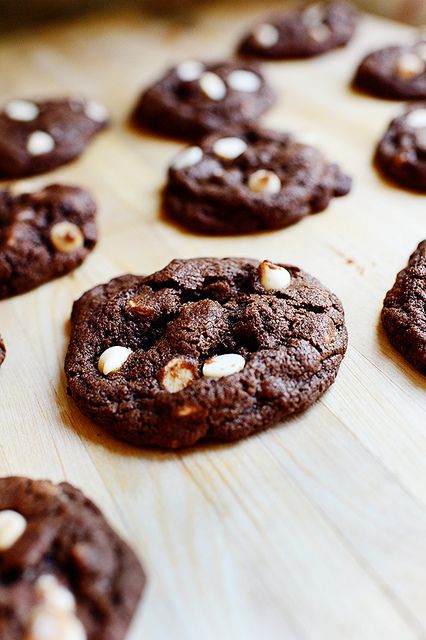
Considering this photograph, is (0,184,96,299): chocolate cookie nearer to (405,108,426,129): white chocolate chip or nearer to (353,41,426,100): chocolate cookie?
(405,108,426,129): white chocolate chip

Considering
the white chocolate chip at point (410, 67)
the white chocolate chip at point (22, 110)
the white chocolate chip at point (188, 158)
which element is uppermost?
the white chocolate chip at point (410, 67)

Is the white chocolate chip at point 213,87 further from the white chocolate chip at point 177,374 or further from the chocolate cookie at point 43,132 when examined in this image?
the white chocolate chip at point 177,374

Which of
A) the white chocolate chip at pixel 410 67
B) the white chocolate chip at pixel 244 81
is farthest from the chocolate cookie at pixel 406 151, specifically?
the white chocolate chip at pixel 244 81

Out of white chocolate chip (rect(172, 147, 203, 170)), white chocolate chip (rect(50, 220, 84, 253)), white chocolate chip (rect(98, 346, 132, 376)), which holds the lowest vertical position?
white chocolate chip (rect(50, 220, 84, 253))

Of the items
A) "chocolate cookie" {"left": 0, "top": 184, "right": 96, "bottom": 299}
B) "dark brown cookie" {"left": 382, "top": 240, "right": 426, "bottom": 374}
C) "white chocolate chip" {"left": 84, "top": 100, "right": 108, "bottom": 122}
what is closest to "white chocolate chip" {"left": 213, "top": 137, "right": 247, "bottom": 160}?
"chocolate cookie" {"left": 0, "top": 184, "right": 96, "bottom": 299}

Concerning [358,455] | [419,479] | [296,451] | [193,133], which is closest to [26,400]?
[296,451]

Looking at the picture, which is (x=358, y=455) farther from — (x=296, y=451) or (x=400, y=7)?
(x=400, y=7)
